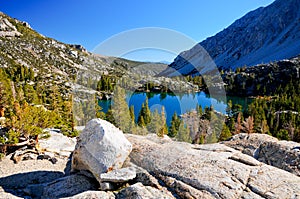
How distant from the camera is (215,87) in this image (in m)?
131

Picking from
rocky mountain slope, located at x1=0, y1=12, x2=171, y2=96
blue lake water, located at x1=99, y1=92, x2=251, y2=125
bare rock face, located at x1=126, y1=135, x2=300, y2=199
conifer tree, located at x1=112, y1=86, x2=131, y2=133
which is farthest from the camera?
rocky mountain slope, located at x1=0, y1=12, x2=171, y2=96

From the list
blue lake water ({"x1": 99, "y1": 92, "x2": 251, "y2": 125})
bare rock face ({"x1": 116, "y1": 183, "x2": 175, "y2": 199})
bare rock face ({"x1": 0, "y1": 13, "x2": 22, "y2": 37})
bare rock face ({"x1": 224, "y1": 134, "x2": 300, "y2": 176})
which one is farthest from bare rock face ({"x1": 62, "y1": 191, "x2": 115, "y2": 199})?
bare rock face ({"x1": 0, "y1": 13, "x2": 22, "y2": 37})

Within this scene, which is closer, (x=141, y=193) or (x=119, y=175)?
(x=141, y=193)

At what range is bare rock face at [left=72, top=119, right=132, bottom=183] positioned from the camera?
31.5ft

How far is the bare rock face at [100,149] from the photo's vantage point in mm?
9602

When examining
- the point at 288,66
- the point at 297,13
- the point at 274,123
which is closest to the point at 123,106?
the point at 274,123

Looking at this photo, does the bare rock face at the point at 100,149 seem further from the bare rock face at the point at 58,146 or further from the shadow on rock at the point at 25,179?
the bare rock face at the point at 58,146

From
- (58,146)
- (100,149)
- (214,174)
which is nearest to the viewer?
(214,174)

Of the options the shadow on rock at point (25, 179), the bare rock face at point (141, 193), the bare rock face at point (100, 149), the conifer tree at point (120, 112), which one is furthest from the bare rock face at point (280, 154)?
the conifer tree at point (120, 112)

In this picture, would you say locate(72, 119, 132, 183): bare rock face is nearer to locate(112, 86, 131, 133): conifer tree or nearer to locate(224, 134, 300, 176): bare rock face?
locate(224, 134, 300, 176): bare rock face

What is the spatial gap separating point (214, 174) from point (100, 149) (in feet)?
16.2

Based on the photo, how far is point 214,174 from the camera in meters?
8.15

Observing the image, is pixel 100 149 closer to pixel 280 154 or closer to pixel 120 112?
pixel 280 154

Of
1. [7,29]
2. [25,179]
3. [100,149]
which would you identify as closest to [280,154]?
[100,149]
